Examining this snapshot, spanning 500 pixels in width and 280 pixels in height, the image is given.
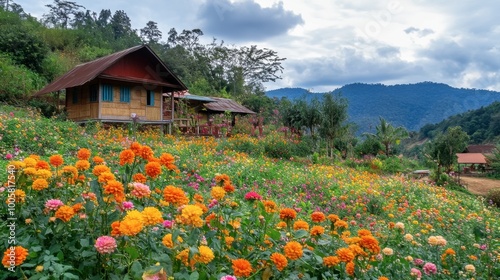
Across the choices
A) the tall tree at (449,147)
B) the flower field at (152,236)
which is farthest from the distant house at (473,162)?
the flower field at (152,236)

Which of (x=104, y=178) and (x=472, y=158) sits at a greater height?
(x=104, y=178)

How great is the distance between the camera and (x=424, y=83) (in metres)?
168

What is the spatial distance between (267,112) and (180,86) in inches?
624

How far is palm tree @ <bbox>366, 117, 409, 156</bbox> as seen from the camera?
27156mm

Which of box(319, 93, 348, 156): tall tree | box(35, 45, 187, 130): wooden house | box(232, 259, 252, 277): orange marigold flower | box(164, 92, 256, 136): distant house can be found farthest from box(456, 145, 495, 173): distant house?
box(232, 259, 252, 277): orange marigold flower

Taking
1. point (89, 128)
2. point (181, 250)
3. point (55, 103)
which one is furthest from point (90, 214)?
point (55, 103)

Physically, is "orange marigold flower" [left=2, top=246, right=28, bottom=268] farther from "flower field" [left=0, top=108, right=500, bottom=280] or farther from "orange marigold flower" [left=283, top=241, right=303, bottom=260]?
"orange marigold flower" [left=283, top=241, right=303, bottom=260]

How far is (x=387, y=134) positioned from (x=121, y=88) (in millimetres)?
19300

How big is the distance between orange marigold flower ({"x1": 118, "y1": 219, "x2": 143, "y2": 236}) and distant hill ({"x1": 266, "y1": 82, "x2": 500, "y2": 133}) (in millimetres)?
104265

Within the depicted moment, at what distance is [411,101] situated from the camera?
5669 inches

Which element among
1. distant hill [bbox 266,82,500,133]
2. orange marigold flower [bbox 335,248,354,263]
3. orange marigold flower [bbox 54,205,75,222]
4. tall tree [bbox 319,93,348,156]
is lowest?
orange marigold flower [bbox 335,248,354,263]

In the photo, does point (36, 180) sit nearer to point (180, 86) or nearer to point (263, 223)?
point (263, 223)

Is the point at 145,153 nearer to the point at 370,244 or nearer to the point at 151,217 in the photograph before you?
the point at 151,217

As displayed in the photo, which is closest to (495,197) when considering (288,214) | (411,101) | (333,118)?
(333,118)
